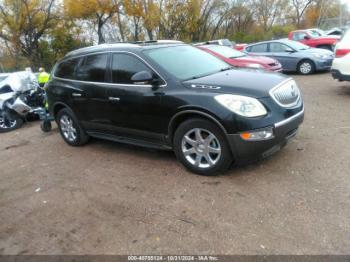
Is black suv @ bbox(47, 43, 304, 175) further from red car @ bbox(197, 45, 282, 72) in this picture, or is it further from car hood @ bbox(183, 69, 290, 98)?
red car @ bbox(197, 45, 282, 72)

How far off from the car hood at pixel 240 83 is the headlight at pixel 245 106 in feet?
0.23

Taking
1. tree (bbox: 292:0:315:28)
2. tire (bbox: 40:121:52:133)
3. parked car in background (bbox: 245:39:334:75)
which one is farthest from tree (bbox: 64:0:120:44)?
tree (bbox: 292:0:315:28)

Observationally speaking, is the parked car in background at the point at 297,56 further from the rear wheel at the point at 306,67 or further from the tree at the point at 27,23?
the tree at the point at 27,23

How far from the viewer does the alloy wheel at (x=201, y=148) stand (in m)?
4.04

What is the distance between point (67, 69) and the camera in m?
5.82

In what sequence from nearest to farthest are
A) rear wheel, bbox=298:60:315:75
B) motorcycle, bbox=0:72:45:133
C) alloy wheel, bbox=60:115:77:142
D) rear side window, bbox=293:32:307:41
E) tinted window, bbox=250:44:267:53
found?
alloy wheel, bbox=60:115:77:142
motorcycle, bbox=0:72:45:133
rear wheel, bbox=298:60:315:75
tinted window, bbox=250:44:267:53
rear side window, bbox=293:32:307:41

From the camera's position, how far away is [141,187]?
419cm

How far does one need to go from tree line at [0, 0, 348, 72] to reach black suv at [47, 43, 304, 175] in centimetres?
2436

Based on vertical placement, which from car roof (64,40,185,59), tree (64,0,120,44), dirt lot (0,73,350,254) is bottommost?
dirt lot (0,73,350,254)

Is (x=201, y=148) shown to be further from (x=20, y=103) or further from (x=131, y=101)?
(x=20, y=103)

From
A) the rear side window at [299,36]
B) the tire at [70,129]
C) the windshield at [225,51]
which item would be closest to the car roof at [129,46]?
the tire at [70,129]

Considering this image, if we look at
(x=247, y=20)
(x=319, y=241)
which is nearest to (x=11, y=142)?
(x=319, y=241)

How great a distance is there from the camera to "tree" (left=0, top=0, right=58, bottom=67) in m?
25.4

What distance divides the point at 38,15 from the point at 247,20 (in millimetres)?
25621
